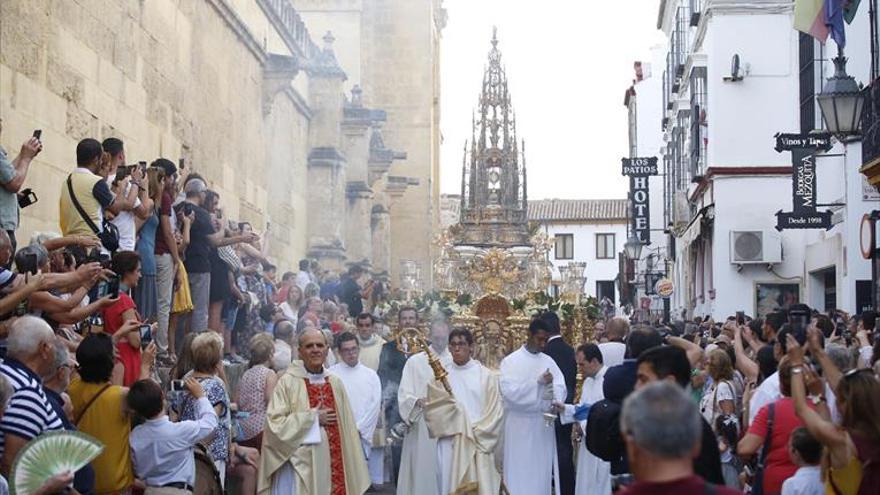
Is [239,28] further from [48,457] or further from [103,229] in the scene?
[48,457]

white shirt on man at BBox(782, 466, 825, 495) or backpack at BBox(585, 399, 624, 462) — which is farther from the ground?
backpack at BBox(585, 399, 624, 462)

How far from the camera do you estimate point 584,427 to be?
39.5 feet

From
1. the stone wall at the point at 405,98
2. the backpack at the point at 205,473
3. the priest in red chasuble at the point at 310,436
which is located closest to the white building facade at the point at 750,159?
the stone wall at the point at 405,98

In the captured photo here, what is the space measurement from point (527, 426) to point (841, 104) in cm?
449

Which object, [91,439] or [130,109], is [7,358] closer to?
[91,439]

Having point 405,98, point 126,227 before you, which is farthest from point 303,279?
point 405,98

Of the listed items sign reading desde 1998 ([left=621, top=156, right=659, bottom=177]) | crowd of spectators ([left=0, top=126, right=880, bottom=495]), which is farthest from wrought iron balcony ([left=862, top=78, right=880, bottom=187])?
sign reading desde 1998 ([left=621, top=156, right=659, bottom=177])

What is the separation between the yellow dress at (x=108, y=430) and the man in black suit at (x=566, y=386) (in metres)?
5.89

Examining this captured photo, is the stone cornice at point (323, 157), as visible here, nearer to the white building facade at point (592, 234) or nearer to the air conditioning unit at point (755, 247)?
the air conditioning unit at point (755, 247)

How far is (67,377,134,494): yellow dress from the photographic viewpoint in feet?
26.0

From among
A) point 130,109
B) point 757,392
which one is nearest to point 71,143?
point 130,109

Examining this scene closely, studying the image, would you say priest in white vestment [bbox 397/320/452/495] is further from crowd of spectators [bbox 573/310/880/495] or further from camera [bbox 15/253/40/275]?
camera [bbox 15/253/40/275]

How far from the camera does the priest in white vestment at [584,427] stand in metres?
12.0

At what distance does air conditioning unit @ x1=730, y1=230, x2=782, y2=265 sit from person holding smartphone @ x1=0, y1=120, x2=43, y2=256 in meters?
23.0
